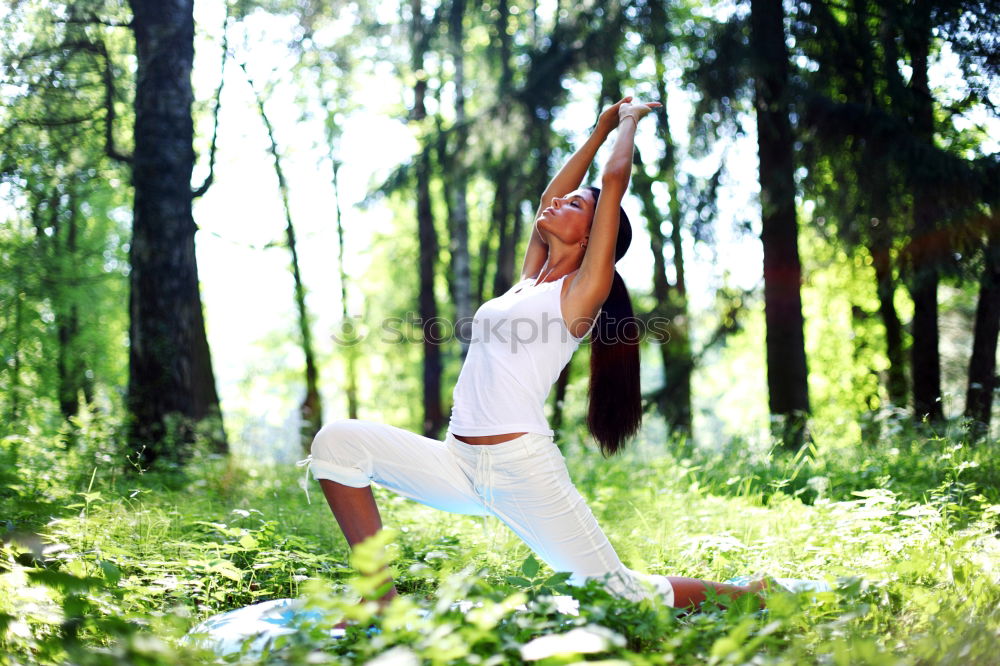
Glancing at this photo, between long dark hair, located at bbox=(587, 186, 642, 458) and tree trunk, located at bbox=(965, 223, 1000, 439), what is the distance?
4801 millimetres

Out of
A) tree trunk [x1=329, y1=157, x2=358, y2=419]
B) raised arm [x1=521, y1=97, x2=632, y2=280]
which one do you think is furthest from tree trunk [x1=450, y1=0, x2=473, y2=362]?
raised arm [x1=521, y1=97, x2=632, y2=280]

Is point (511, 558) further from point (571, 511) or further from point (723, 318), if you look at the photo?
point (723, 318)

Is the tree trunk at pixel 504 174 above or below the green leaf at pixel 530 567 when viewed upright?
above

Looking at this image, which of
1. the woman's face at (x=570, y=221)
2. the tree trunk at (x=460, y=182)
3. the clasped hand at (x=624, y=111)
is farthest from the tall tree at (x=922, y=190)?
the tree trunk at (x=460, y=182)

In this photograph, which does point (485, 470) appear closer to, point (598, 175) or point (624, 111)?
point (624, 111)

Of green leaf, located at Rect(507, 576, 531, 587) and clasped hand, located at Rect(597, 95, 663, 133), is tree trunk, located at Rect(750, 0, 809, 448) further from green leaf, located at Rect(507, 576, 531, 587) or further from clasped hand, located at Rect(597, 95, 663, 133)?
green leaf, located at Rect(507, 576, 531, 587)

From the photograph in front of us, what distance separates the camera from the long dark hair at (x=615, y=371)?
11.8 ft

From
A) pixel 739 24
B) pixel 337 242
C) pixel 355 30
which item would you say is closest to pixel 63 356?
pixel 337 242

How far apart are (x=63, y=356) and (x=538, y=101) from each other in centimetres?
1126

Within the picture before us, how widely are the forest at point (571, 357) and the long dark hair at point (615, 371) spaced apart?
36 mm

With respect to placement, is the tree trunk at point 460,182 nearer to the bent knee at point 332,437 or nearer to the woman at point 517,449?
the woman at point 517,449

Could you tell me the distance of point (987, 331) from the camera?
7363 millimetres

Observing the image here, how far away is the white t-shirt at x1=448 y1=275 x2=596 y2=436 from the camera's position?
10.2 feet

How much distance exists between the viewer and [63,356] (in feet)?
50.8
